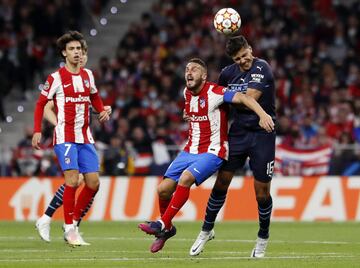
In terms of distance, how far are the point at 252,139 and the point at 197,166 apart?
664mm

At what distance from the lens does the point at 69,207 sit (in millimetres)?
13836

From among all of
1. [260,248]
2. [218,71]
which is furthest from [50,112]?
[218,71]

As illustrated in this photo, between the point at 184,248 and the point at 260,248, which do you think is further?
the point at 184,248

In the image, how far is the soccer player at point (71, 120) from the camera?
13898 millimetres

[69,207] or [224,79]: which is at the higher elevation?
[224,79]

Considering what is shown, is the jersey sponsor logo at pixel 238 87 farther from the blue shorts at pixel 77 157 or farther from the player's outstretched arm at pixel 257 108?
the blue shorts at pixel 77 157

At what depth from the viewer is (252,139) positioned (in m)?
12.4

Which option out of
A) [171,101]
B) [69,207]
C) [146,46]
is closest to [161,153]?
[171,101]

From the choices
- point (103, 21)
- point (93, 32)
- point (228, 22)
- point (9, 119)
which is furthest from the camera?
point (103, 21)

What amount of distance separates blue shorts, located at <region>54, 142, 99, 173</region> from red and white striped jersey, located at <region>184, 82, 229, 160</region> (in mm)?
1846

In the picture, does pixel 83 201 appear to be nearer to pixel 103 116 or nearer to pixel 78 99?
pixel 103 116

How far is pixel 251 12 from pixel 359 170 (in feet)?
25.6

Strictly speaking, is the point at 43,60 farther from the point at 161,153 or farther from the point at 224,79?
the point at 224,79

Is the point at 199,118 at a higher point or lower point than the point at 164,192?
higher
